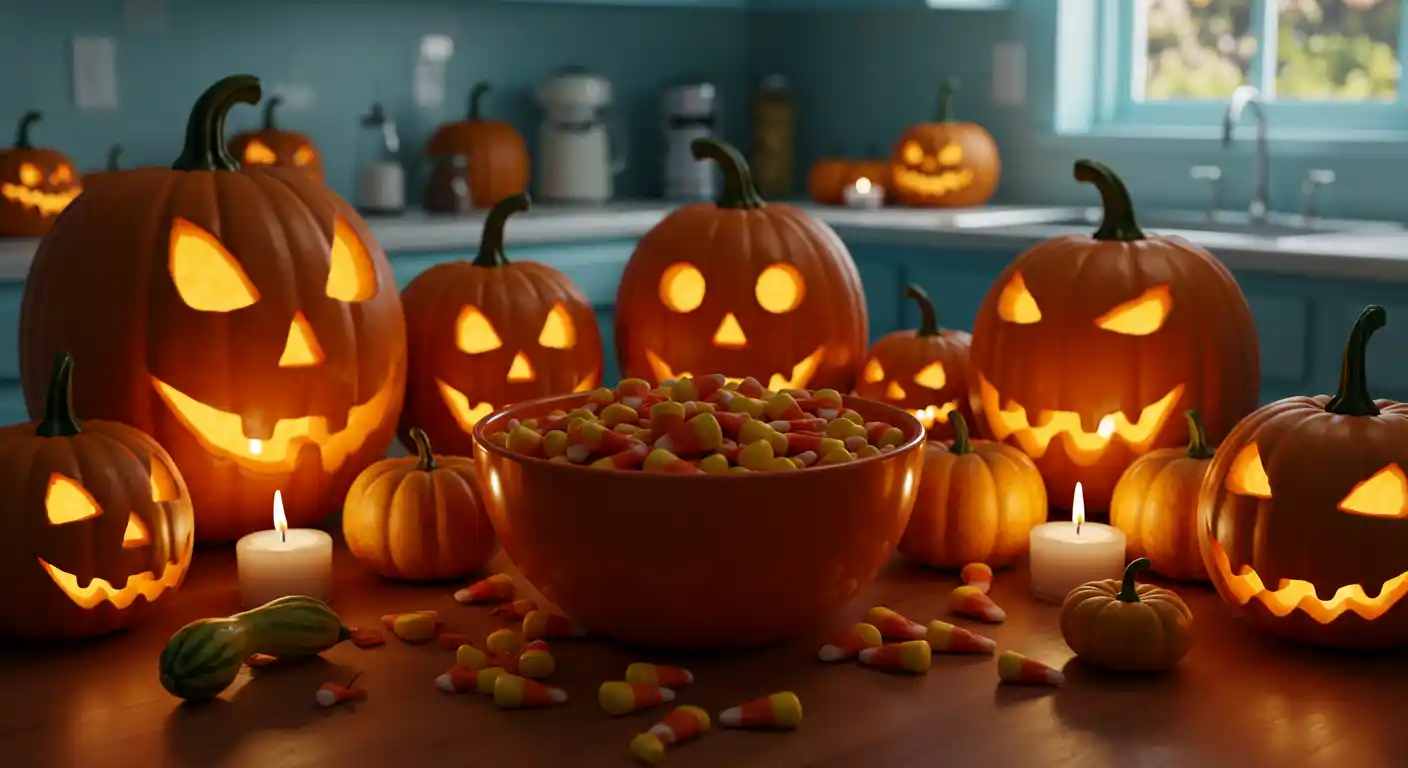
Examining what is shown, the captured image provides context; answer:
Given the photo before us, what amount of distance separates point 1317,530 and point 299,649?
2.27 feet

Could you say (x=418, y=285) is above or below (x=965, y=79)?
below

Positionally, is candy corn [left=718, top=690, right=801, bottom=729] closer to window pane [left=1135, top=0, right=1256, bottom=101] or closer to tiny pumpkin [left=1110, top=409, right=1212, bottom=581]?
tiny pumpkin [left=1110, top=409, right=1212, bottom=581]

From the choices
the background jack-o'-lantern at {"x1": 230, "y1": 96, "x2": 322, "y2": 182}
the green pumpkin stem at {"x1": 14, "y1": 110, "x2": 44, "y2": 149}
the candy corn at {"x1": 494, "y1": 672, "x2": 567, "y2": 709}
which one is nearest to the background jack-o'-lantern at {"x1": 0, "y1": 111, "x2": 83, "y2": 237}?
the green pumpkin stem at {"x1": 14, "y1": 110, "x2": 44, "y2": 149}

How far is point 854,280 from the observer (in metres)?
1.68

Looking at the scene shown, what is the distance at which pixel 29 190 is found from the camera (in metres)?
3.06

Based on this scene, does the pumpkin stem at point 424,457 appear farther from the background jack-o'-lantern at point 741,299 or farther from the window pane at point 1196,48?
the window pane at point 1196,48

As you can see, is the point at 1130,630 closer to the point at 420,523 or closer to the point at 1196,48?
the point at 420,523

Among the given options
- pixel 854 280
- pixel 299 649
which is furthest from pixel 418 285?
pixel 299 649

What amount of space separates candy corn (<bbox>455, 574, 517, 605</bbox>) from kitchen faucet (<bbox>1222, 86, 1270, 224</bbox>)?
2.75 metres

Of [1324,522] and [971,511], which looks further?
[971,511]

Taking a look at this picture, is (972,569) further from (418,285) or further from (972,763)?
(418,285)

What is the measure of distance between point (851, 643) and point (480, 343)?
0.65 meters

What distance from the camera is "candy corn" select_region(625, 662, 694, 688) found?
36.9 inches

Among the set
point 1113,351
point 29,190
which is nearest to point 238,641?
point 1113,351
